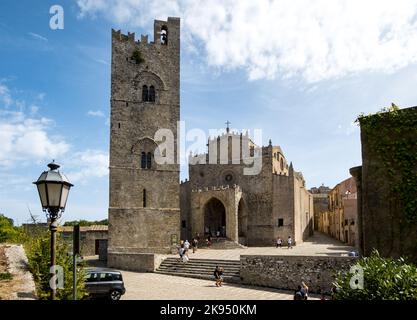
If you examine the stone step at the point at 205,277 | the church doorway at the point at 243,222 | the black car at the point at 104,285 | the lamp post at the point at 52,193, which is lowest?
the stone step at the point at 205,277

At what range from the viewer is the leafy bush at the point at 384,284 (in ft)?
26.5

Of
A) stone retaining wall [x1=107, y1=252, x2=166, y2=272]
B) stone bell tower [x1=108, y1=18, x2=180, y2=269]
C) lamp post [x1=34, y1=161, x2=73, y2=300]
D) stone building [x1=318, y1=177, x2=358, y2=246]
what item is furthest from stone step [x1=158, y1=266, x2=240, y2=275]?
lamp post [x1=34, y1=161, x2=73, y2=300]

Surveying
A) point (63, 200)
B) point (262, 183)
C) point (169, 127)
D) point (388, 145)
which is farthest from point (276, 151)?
point (63, 200)

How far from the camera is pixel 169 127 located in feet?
112

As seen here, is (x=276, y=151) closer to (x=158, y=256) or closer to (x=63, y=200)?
(x=158, y=256)

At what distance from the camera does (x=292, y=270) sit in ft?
68.4

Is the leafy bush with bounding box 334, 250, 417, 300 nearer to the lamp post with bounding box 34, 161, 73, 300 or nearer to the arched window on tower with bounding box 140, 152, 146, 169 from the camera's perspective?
the lamp post with bounding box 34, 161, 73, 300

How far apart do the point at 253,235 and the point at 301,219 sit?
27.3 ft

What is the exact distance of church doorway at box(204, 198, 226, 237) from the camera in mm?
43444

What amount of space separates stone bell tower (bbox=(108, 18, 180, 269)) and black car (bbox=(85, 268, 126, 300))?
45.5 feet

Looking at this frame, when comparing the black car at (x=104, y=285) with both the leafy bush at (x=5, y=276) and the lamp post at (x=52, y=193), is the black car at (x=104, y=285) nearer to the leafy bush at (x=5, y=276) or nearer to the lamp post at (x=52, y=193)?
the leafy bush at (x=5, y=276)

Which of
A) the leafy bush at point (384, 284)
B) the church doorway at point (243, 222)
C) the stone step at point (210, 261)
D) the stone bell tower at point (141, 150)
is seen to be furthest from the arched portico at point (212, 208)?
the leafy bush at point (384, 284)

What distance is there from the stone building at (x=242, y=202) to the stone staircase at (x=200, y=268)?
35.9 feet

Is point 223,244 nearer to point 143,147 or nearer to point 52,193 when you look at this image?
point 143,147
